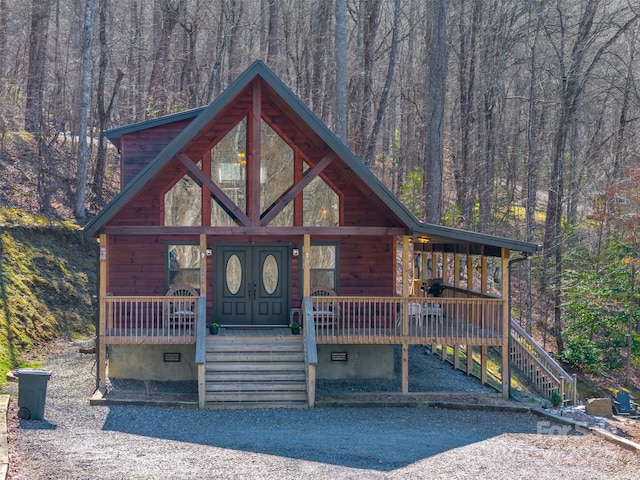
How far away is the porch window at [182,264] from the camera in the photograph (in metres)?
19.6

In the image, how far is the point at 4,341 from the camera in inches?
797

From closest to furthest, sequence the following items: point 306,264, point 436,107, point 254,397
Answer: point 254,397 < point 306,264 < point 436,107

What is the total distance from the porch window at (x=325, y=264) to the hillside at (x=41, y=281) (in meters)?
7.60

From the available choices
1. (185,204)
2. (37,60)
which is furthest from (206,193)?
(37,60)

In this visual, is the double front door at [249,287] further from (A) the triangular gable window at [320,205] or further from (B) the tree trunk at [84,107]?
(B) the tree trunk at [84,107]

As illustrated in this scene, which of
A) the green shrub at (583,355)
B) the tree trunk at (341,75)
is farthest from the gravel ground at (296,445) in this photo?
the tree trunk at (341,75)

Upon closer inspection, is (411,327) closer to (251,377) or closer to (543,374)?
(543,374)

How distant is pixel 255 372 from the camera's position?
1750 cm

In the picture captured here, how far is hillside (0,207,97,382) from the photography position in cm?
2195

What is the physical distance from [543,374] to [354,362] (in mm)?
4817

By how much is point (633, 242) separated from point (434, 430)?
575 inches

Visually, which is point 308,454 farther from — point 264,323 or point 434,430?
point 264,323

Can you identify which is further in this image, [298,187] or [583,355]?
[583,355]

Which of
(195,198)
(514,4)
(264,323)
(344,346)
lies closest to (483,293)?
(344,346)
